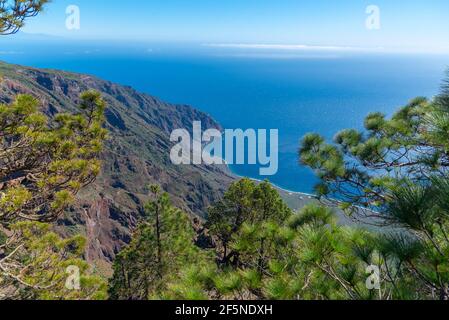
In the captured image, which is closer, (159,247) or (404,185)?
(404,185)

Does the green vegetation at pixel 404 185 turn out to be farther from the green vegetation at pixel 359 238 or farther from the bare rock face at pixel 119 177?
the bare rock face at pixel 119 177

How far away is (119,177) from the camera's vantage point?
9400 cm

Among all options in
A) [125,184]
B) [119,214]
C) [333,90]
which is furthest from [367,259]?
[333,90]

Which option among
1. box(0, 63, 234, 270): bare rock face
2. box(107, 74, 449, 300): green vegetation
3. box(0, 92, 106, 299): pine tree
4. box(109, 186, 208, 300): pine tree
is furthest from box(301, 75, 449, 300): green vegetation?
box(0, 63, 234, 270): bare rock face

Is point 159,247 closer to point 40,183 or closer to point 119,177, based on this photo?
point 40,183

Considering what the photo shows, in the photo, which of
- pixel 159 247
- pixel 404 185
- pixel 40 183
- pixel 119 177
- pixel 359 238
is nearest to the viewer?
pixel 404 185

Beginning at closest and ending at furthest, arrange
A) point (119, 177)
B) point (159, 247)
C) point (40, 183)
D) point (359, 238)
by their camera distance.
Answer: point (359, 238) → point (40, 183) → point (159, 247) → point (119, 177)

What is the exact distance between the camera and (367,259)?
8.43 feet

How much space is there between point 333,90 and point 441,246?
629 feet

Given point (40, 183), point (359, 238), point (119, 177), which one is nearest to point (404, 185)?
point (359, 238)

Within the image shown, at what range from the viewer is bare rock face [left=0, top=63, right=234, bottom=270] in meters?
77.1

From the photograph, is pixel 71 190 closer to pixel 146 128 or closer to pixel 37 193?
pixel 37 193

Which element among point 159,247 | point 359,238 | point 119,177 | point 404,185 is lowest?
point 119,177

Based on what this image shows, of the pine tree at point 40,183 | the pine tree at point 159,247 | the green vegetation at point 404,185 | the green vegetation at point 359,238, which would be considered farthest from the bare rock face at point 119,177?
the green vegetation at point 359,238
